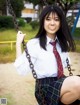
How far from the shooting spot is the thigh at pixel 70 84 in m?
2.10

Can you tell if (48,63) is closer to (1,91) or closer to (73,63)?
(1,91)

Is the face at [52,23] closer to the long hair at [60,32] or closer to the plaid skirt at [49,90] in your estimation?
the long hair at [60,32]

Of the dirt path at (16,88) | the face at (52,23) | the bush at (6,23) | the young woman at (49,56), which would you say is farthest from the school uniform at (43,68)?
the bush at (6,23)

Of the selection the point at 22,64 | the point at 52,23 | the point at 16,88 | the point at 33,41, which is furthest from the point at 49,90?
the point at 16,88

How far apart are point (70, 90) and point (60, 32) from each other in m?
0.55

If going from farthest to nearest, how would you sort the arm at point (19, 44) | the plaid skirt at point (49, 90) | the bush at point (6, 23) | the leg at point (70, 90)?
the bush at point (6, 23) → the arm at point (19, 44) → the plaid skirt at point (49, 90) → the leg at point (70, 90)

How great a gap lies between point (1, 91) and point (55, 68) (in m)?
2.71

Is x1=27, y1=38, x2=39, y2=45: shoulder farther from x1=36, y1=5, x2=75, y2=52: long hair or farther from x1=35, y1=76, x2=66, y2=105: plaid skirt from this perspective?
x1=35, y1=76, x2=66, y2=105: plaid skirt

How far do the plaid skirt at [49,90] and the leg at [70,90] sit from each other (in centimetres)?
4

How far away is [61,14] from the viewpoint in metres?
2.38

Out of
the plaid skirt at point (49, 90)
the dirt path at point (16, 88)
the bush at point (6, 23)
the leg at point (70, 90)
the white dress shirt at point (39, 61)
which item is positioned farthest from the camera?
the bush at point (6, 23)

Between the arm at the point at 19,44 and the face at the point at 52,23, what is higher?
the face at the point at 52,23

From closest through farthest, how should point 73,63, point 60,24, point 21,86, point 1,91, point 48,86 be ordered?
point 48,86, point 60,24, point 1,91, point 21,86, point 73,63

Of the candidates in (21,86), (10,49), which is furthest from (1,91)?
(10,49)
